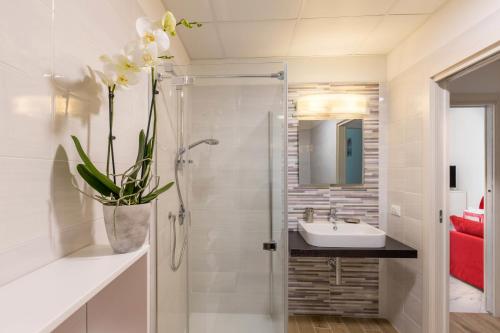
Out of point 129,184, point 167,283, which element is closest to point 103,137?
point 129,184

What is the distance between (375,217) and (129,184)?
85.6 inches

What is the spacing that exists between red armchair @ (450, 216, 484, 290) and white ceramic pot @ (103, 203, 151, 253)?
330cm

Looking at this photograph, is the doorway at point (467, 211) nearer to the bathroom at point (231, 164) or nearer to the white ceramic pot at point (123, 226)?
the bathroom at point (231, 164)

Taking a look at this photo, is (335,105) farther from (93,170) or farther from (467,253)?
(467,253)

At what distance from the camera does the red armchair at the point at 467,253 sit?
2691 mm

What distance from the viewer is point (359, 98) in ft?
7.61

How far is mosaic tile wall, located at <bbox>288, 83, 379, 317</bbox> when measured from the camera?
234 centimetres

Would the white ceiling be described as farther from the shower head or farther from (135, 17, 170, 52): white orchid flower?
(135, 17, 170, 52): white orchid flower

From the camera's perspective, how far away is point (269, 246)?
1848 millimetres

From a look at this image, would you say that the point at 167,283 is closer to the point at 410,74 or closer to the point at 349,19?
the point at 349,19

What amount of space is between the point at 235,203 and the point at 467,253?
2693 millimetres

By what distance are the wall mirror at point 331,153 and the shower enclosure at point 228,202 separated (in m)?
0.63

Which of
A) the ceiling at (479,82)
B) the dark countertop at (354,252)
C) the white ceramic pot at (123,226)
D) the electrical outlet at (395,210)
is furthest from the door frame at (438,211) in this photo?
the white ceramic pot at (123,226)

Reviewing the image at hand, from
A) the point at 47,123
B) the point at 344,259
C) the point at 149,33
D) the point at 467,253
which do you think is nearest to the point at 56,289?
the point at 47,123
